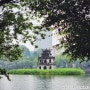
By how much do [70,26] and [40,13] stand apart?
6.11 feet

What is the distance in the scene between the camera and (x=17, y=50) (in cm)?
1750

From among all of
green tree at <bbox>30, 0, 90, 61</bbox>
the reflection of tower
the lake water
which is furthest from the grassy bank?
green tree at <bbox>30, 0, 90, 61</bbox>

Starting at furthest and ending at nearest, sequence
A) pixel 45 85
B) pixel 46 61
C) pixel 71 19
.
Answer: pixel 46 61
pixel 45 85
pixel 71 19

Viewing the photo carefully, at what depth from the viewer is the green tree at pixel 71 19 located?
49.9 feet

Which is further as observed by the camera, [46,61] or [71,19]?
[46,61]

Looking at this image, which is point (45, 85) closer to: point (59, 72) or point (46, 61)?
point (59, 72)

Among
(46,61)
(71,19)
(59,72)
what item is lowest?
(59,72)

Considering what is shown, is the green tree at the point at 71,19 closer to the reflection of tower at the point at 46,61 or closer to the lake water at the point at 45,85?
the lake water at the point at 45,85

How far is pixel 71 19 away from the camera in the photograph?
618 inches

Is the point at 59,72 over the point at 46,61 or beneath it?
beneath

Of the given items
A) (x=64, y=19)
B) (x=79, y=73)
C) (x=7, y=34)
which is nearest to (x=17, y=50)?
(x=7, y=34)

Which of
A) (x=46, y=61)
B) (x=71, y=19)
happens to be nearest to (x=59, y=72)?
(x=46, y=61)

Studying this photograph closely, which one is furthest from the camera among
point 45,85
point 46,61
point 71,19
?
point 46,61

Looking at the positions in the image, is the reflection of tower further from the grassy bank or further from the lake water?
the lake water
